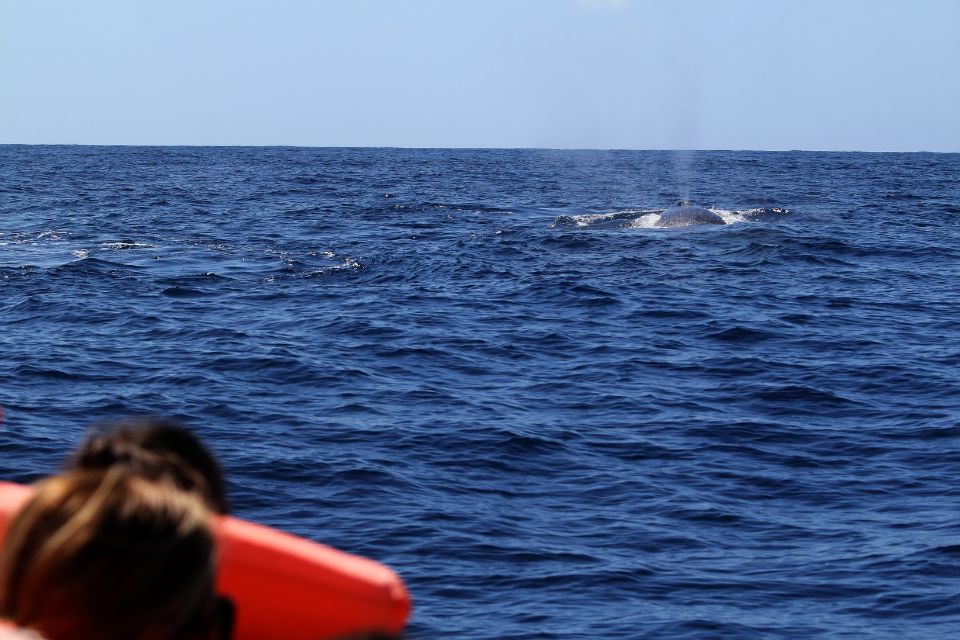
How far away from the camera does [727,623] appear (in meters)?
8.39

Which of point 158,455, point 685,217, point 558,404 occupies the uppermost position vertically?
point 158,455

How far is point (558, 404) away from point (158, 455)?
12.6 meters

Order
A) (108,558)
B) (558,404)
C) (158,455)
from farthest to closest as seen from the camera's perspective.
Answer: (558,404), (158,455), (108,558)

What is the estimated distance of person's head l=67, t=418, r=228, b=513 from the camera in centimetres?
210

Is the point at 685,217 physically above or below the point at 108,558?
below

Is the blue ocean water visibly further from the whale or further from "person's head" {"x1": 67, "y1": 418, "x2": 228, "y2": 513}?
"person's head" {"x1": 67, "y1": 418, "x2": 228, "y2": 513}

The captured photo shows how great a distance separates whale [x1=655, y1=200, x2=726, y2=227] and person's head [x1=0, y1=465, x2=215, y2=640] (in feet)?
115

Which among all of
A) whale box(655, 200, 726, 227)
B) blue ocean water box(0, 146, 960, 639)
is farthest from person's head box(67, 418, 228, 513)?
whale box(655, 200, 726, 227)

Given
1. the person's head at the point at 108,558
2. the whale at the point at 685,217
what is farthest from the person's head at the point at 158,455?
the whale at the point at 685,217

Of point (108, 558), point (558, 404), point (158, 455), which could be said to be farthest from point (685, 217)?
point (108, 558)

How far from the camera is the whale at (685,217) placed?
120 ft

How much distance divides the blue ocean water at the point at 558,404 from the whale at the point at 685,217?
9.69ft

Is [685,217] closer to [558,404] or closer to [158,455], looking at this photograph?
[558,404]

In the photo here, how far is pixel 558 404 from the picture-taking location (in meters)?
14.7
